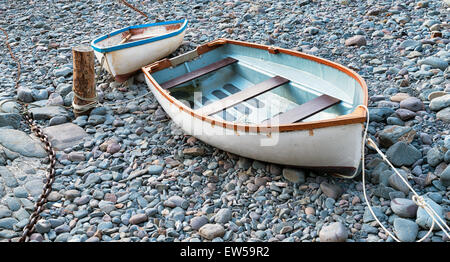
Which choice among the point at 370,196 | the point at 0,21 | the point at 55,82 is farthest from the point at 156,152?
the point at 0,21

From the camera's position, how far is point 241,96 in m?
5.00

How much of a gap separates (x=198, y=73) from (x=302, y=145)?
8.31 feet

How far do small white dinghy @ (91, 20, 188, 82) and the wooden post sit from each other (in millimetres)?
411

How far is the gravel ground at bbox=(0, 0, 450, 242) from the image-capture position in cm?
363

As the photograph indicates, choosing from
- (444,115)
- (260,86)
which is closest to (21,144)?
(260,86)

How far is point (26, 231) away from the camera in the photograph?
3.64 meters

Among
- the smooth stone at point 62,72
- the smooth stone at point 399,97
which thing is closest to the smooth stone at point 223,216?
the smooth stone at point 399,97

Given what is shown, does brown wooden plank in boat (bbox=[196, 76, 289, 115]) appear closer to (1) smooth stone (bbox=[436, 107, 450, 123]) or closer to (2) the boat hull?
(2) the boat hull

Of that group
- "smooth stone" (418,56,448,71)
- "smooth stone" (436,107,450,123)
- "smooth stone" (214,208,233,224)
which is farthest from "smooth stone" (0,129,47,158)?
"smooth stone" (418,56,448,71)

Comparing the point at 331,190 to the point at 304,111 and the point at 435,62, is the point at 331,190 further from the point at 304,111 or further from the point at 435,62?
the point at 435,62

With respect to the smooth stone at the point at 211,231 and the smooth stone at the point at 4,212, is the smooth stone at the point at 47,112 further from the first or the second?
the smooth stone at the point at 211,231

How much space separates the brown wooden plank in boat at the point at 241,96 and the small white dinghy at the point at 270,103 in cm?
1

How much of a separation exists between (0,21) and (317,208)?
9.05 metres
